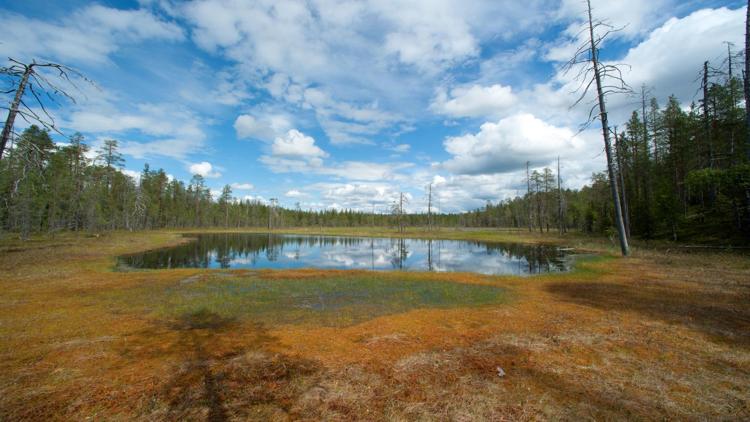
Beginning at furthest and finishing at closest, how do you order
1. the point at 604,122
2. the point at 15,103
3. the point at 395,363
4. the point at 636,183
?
1. the point at 636,183
2. the point at 604,122
3. the point at 15,103
4. the point at 395,363

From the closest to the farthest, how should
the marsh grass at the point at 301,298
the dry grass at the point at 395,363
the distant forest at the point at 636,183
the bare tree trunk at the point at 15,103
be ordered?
1. the dry grass at the point at 395,363
2. the bare tree trunk at the point at 15,103
3. the marsh grass at the point at 301,298
4. the distant forest at the point at 636,183

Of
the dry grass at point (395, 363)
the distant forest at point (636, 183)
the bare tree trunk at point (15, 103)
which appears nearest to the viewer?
the dry grass at point (395, 363)

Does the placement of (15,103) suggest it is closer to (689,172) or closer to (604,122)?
(604,122)

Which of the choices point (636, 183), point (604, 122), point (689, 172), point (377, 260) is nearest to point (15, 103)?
point (377, 260)

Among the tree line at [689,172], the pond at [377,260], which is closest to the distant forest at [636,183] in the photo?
the tree line at [689,172]

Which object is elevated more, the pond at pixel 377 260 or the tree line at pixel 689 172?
the tree line at pixel 689 172

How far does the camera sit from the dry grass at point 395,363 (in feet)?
14.5

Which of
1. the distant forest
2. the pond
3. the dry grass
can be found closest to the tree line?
the distant forest

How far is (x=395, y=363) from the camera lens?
600cm

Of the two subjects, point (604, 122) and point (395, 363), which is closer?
point (395, 363)

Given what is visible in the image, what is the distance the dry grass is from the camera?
14.5ft

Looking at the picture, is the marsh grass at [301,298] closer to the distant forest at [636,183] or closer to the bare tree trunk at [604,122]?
the distant forest at [636,183]

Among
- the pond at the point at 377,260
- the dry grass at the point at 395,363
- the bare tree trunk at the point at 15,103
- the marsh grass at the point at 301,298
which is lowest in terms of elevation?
the pond at the point at 377,260

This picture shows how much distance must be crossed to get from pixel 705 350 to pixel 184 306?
14.5 meters
